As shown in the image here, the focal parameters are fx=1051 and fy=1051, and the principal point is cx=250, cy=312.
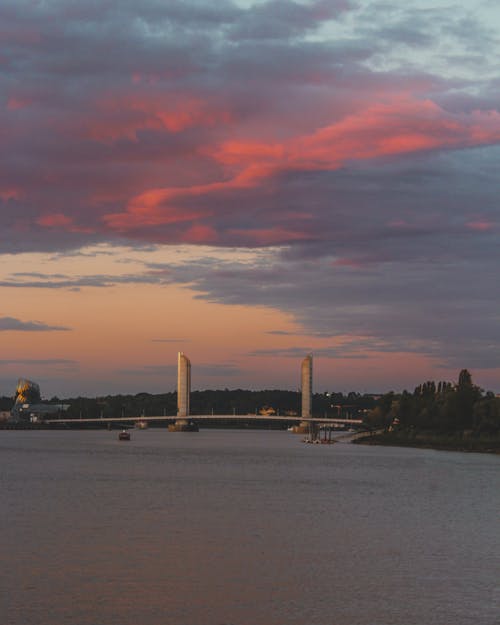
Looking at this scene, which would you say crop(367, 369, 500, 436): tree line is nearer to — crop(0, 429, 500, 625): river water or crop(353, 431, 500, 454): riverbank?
crop(353, 431, 500, 454): riverbank

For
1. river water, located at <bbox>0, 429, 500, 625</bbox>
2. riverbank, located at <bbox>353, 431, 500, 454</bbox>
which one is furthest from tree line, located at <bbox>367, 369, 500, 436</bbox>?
river water, located at <bbox>0, 429, 500, 625</bbox>

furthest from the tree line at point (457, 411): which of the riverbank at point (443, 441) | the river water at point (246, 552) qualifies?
the river water at point (246, 552)

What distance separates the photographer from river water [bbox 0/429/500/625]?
34.6 metres

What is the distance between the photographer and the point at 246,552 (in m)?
47.1

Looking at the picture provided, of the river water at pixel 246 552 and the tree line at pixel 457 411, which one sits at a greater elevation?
the tree line at pixel 457 411

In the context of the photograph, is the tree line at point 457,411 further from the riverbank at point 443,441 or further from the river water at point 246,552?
the river water at point 246,552

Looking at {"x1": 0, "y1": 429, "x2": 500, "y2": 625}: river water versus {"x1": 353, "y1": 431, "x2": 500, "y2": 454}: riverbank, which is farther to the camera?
{"x1": 353, "y1": 431, "x2": 500, "y2": 454}: riverbank

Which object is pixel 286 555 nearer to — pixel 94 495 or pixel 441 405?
pixel 94 495

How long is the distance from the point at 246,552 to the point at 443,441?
394 ft

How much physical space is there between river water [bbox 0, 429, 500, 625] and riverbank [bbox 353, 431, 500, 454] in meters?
59.3

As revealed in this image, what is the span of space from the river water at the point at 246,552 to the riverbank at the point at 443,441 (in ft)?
195

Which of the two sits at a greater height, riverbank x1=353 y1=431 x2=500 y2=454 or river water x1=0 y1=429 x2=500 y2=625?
riverbank x1=353 y1=431 x2=500 y2=454

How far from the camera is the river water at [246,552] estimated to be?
3462cm

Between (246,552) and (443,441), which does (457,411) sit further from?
(246,552)
